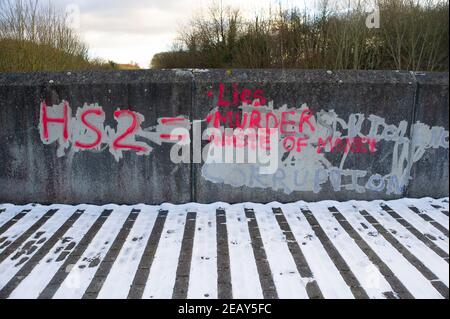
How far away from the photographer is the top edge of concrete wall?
4285 millimetres

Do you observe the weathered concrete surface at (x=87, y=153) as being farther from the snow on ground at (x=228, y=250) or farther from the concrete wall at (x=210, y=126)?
the snow on ground at (x=228, y=250)

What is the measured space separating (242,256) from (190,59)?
66.3 ft

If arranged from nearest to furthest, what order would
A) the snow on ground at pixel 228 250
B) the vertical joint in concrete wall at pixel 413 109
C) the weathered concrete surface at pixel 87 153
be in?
1. the snow on ground at pixel 228 250
2. the weathered concrete surface at pixel 87 153
3. the vertical joint in concrete wall at pixel 413 109

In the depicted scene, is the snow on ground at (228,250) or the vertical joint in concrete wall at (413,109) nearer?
the snow on ground at (228,250)

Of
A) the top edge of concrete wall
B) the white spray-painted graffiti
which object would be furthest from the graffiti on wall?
the top edge of concrete wall

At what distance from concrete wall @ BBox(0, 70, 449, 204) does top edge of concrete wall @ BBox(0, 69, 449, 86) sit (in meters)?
0.01

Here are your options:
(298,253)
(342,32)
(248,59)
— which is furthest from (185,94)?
(248,59)

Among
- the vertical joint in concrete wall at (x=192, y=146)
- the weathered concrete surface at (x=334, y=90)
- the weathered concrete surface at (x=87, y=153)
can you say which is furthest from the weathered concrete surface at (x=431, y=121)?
the weathered concrete surface at (x=87, y=153)

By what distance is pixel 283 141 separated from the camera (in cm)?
445

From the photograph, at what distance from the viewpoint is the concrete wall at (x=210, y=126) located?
4301 mm

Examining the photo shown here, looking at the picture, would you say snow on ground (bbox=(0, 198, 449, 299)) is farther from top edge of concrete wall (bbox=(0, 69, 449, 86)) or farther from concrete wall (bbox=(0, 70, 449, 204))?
top edge of concrete wall (bbox=(0, 69, 449, 86))

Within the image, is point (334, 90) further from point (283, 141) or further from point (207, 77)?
point (207, 77)

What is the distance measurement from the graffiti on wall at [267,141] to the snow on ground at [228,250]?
1.13 ft

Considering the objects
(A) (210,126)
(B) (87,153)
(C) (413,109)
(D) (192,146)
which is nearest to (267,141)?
(A) (210,126)
